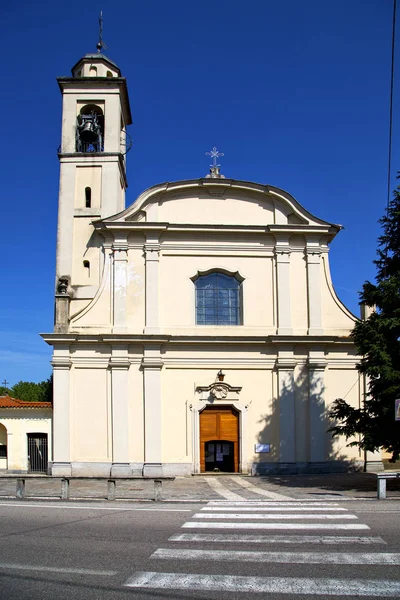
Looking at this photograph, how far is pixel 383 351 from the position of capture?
16.7 m

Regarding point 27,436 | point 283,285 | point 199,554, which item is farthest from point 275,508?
point 27,436

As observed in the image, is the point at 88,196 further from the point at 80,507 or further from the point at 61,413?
the point at 80,507

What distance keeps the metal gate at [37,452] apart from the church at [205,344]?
304 centimetres

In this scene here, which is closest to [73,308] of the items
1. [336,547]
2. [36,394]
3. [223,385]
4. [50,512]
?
[223,385]

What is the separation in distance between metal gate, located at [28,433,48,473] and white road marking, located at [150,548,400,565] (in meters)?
18.1

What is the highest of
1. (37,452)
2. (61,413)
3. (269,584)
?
(61,413)

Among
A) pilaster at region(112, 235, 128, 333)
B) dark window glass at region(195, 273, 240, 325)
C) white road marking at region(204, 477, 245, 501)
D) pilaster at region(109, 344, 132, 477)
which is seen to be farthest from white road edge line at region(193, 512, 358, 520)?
dark window glass at region(195, 273, 240, 325)

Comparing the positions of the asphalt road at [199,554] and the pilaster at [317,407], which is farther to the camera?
the pilaster at [317,407]

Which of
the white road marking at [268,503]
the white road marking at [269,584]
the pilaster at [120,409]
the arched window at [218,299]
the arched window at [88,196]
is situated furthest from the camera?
the arched window at [88,196]

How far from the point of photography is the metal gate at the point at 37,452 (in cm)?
2512

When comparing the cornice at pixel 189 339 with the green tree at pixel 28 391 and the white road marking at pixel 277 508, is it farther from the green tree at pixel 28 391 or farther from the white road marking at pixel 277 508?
the green tree at pixel 28 391

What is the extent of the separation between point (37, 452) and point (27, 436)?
757 millimetres

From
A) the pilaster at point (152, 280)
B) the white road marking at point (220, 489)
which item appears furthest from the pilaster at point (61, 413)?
the white road marking at point (220, 489)

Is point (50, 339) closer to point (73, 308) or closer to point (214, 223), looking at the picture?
point (73, 308)
